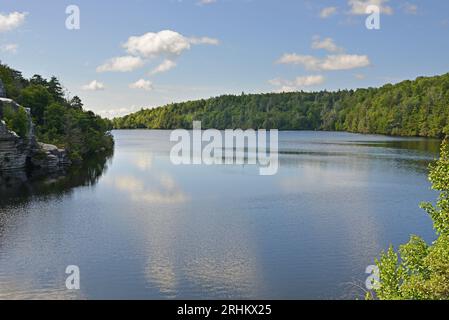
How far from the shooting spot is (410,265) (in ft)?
42.8

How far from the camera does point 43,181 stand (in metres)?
49.9

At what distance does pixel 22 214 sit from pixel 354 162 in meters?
47.5

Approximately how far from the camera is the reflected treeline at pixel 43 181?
4126 cm

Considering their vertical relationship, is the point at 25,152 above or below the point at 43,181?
above

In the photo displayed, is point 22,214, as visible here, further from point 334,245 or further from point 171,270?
point 334,245

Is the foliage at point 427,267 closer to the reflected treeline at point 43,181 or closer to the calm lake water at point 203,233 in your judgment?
the calm lake water at point 203,233

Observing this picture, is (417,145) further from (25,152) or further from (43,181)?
(43,181)

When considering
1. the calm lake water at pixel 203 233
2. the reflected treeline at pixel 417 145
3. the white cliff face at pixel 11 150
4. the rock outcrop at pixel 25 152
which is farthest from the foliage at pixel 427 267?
the reflected treeline at pixel 417 145

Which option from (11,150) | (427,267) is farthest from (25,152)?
(427,267)

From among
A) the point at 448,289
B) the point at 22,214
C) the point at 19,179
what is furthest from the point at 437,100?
the point at 448,289

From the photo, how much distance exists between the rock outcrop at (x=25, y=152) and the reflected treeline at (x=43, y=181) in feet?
4.06

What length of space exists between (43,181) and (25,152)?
9643 mm

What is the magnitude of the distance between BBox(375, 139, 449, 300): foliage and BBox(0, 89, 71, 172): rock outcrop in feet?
158

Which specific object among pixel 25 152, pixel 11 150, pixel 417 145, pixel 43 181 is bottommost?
pixel 43 181
